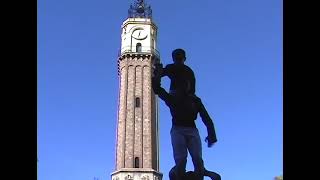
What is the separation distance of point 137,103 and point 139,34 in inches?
230

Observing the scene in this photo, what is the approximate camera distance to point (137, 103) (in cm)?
4116

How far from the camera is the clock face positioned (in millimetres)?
43312

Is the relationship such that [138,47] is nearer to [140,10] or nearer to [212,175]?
[140,10]

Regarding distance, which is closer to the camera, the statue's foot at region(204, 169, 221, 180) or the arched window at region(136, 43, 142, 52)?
the statue's foot at region(204, 169, 221, 180)

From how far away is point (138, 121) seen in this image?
4034 cm

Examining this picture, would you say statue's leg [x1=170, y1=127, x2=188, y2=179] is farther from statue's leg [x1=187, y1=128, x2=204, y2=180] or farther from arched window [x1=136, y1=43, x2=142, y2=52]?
arched window [x1=136, y1=43, x2=142, y2=52]

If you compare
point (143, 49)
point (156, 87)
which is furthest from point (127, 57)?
point (156, 87)

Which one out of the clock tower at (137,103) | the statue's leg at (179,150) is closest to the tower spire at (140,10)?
the clock tower at (137,103)

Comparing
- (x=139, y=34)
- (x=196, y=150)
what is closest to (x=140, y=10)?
(x=139, y=34)

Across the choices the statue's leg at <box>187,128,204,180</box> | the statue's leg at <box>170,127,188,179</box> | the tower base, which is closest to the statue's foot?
the statue's leg at <box>187,128,204,180</box>
